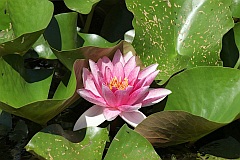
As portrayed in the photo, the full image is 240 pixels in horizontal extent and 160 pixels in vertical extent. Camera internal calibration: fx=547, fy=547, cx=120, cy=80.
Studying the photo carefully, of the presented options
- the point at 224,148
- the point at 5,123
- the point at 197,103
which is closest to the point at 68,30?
the point at 5,123

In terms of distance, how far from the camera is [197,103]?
153 centimetres

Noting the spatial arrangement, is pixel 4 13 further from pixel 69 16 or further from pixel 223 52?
pixel 223 52

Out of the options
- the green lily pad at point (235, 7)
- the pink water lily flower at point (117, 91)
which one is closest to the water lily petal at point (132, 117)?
the pink water lily flower at point (117, 91)

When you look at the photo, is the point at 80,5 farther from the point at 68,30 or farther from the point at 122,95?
the point at 122,95

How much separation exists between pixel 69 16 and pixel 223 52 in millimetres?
518

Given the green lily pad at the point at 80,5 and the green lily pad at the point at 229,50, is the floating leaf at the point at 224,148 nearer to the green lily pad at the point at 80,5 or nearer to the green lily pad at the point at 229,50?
the green lily pad at the point at 229,50

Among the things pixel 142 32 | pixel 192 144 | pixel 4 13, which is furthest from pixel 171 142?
pixel 4 13

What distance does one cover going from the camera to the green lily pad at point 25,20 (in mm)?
1524

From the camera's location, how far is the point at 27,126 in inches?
65.6

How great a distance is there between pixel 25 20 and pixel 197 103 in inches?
22.0

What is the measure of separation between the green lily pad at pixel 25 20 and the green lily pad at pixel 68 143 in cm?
26

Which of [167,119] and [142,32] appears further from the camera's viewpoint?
[142,32]

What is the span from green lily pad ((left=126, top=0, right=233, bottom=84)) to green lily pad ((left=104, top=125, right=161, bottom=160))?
0.30 metres

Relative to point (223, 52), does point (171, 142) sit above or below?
below
